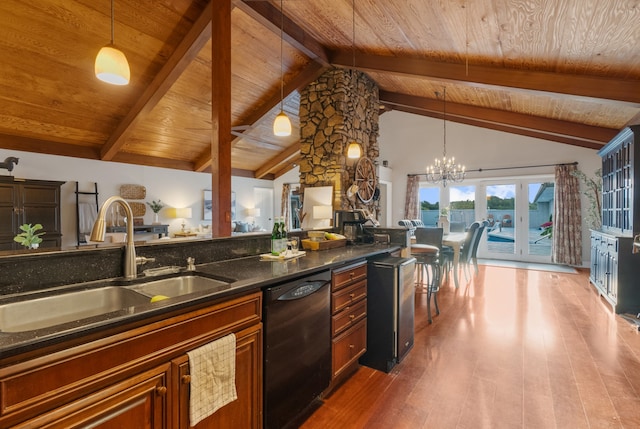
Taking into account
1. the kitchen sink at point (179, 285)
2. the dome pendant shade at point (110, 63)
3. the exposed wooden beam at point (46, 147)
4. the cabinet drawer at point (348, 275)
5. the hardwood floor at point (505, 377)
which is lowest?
the hardwood floor at point (505, 377)

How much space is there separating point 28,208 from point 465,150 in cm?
879

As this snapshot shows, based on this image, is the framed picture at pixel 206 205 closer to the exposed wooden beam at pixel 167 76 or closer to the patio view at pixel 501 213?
the exposed wooden beam at pixel 167 76

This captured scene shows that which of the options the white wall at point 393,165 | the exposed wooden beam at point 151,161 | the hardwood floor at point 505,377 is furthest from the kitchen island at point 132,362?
the exposed wooden beam at point 151,161

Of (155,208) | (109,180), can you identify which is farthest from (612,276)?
(109,180)

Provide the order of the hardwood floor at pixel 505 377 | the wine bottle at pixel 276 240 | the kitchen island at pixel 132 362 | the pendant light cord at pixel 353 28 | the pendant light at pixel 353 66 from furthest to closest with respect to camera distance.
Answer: the pendant light at pixel 353 66 → the pendant light cord at pixel 353 28 → the wine bottle at pixel 276 240 → the hardwood floor at pixel 505 377 → the kitchen island at pixel 132 362

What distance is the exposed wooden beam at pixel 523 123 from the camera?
5.13 meters

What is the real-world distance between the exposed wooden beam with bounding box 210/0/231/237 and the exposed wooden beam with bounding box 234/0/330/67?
0.38 metres

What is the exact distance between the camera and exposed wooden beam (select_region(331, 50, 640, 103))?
318 cm

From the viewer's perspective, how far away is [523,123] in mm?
5449

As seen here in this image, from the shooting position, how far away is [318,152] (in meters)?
4.83

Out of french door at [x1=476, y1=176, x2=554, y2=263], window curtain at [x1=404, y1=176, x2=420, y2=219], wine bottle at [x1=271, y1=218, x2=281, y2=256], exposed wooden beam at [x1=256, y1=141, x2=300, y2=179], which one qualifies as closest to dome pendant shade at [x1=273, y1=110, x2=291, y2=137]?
wine bottle at [x1=271, y1=218, x2=281, y2=256]

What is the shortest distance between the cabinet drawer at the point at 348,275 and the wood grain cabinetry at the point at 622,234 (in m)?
3.40

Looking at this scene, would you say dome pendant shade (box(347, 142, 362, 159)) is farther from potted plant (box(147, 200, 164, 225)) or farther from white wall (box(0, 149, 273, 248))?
white wall (box(0, 149, 273, 248))

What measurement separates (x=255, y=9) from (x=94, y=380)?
12.4 feet
